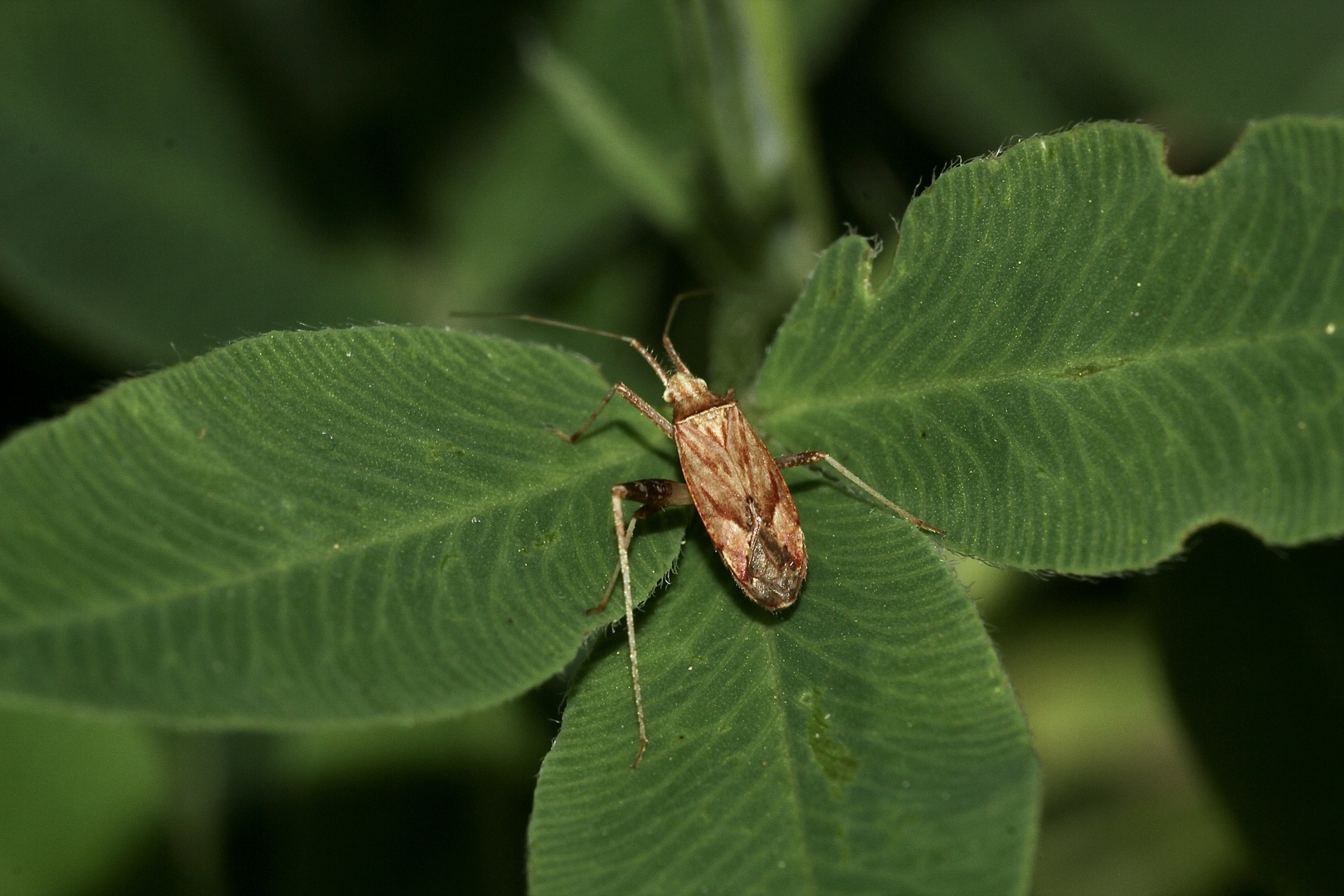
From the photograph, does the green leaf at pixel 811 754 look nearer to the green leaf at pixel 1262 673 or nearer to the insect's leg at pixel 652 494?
the insect's leg at pixel 652 494

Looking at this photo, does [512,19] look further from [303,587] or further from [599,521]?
[303,587]

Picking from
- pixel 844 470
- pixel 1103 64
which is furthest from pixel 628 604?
pixel 1103 64

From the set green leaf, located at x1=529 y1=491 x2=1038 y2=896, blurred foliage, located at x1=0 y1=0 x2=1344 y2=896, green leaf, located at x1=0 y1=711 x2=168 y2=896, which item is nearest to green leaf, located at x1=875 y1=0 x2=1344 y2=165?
blurred foliage, located at x1=0 y1=0 x2=1344 y2=896

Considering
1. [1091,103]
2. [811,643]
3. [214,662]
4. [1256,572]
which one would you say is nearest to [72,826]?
[214,662]

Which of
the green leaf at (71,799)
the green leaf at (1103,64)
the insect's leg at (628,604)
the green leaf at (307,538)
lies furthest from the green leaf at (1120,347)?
the green leaf at (71,799)

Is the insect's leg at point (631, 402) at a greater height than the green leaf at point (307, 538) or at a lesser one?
greater

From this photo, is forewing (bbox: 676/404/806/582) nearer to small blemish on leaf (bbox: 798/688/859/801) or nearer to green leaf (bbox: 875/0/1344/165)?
small blemish on leaf (bbox: 798/688/859/801)
